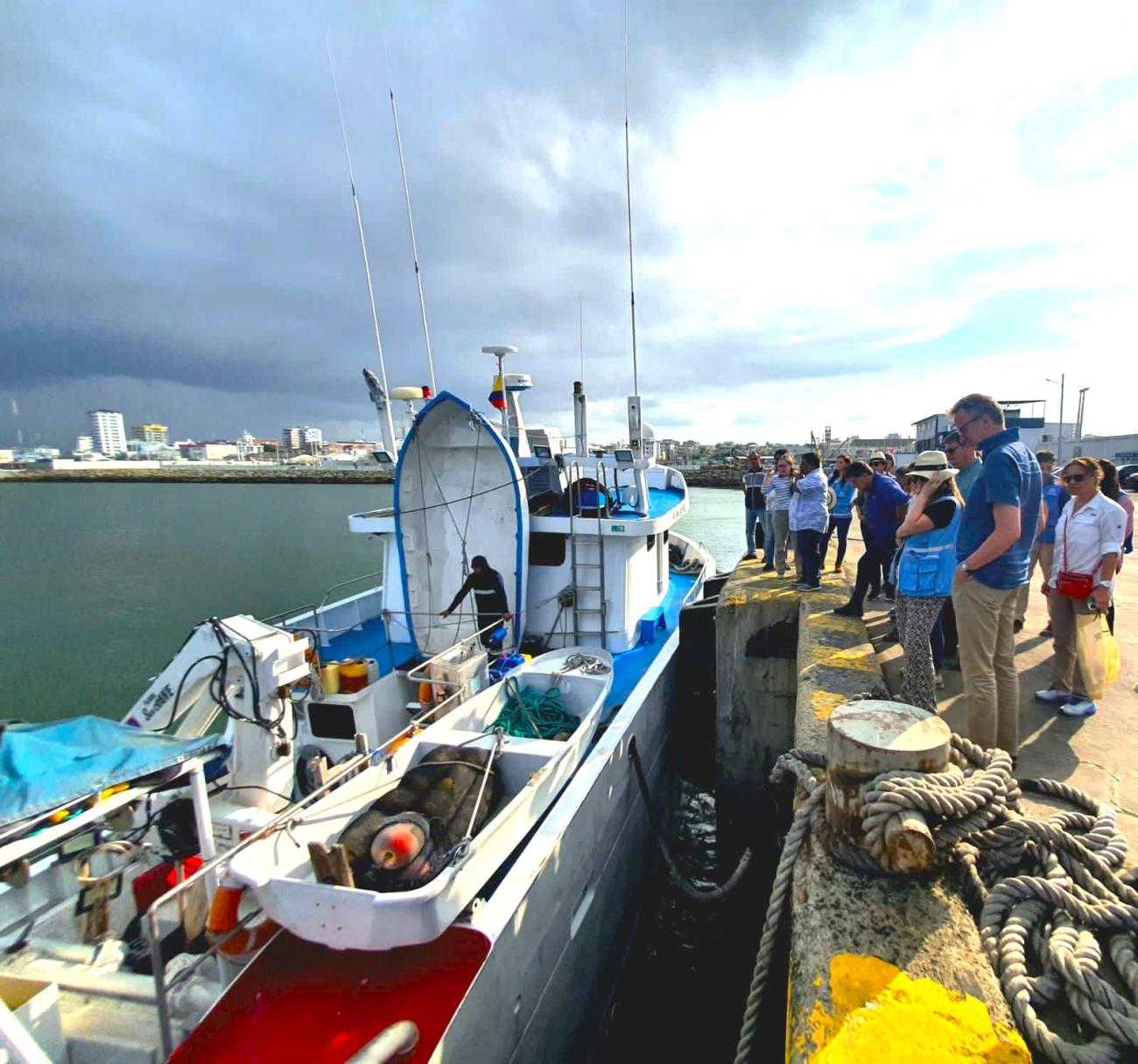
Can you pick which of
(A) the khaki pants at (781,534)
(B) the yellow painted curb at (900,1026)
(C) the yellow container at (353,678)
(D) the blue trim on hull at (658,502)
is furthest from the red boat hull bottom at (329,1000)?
(A) the khaki pants at (781,534)

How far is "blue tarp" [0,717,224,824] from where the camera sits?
2.83m

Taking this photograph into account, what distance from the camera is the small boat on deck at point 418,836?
252cm

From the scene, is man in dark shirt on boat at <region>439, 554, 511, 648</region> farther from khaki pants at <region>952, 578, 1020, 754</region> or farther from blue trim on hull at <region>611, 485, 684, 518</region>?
khaki pants at <region>952, 578, 1020, 754</region>

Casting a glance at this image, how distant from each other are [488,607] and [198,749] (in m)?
3.53

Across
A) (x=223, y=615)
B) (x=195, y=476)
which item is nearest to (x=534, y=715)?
(x=223, y=615)

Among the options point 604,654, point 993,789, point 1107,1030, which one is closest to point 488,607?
point 604,654

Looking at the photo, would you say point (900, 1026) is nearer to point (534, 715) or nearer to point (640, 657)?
point (534, 715)

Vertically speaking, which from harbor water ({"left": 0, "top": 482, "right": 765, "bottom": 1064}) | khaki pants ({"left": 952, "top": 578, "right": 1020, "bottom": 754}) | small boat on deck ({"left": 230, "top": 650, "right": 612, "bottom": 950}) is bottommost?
harbor water ({"left": 0, "top": 482, "right": 765, "bottom": 1064})

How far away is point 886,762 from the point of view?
196 cm

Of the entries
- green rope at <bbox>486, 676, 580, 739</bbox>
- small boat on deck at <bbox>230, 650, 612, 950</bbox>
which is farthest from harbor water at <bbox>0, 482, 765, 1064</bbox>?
small boat on deck at <bbox>230, 650, 612, 950</bbox>

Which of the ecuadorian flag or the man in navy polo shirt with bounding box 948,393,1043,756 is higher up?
the ecuadorian flag

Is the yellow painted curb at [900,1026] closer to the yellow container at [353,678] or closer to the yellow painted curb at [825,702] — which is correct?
the yellow painted curb at [825,702]

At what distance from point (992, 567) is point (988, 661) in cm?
49

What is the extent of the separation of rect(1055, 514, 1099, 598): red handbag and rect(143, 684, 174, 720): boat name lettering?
6261mm
